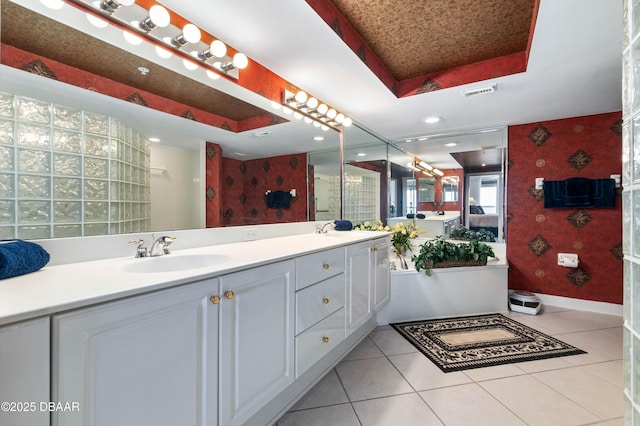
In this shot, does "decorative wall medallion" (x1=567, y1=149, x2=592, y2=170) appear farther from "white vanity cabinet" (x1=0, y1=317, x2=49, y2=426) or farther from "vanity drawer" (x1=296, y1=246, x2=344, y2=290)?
"white vanity cabinet" (x1=0, y1=317, x2=49, y2=426)

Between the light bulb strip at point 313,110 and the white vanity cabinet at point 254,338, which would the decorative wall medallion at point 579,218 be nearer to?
the light bulb strip at point 313,110

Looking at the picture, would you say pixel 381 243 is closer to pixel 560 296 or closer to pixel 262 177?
pixel 262 177

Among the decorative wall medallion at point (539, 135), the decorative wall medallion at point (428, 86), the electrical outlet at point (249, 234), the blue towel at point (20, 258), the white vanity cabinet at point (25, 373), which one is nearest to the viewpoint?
the white vanity cabinet at point (25, 373)

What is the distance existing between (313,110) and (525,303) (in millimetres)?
2978

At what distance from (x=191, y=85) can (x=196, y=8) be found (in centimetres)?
38

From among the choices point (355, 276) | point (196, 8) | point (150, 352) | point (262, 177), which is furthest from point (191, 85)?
point (355, 276)

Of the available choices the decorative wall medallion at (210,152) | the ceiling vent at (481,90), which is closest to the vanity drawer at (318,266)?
the decorative wall medallion at (210,152)

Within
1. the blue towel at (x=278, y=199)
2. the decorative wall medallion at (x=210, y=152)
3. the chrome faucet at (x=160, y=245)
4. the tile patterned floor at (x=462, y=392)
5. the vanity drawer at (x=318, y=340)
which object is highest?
the decorative wall medallion at (x=210, y=152)

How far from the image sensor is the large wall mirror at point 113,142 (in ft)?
3.19

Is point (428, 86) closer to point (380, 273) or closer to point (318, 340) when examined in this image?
point (380, 273)

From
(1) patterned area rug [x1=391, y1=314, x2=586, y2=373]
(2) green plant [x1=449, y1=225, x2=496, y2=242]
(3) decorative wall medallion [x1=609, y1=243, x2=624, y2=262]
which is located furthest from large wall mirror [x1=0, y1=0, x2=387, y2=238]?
(3) decorative wall medallion [x1=609, y1=243, x2=624, y2=262]

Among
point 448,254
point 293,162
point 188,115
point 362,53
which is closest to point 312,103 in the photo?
point 293,162

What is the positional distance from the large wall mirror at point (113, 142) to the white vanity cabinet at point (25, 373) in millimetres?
610

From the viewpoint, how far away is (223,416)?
1.00m
